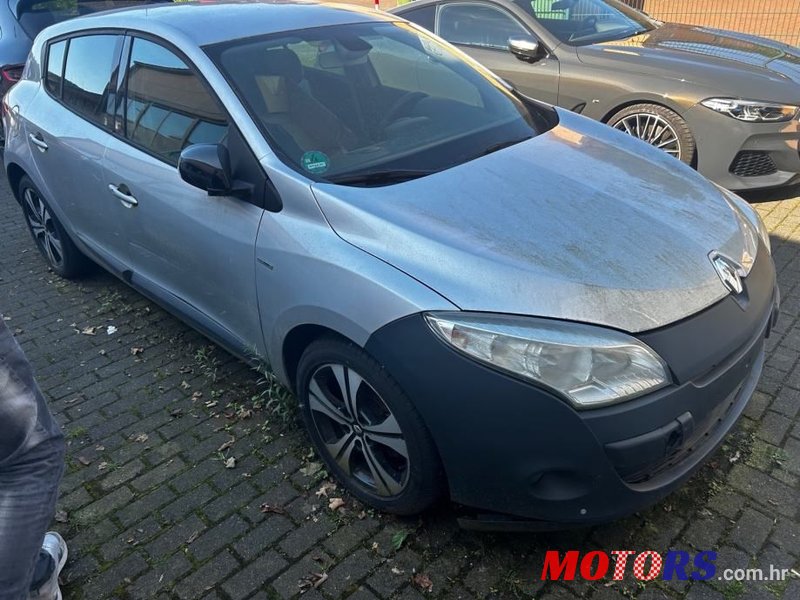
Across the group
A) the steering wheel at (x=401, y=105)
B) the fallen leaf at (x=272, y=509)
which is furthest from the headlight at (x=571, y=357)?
the steering wheel at (x=401, y=105)

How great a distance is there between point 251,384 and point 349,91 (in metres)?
1.55

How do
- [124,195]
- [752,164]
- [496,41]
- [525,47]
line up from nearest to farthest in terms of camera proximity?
[124,195] → [752,164] → [525,47] → [496,41]

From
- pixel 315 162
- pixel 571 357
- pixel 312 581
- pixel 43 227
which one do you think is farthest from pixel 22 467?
pixel 43 227

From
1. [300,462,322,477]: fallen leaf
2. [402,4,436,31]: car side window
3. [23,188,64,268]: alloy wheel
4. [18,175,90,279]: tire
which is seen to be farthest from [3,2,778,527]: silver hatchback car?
[402,4,436,31]: car side window

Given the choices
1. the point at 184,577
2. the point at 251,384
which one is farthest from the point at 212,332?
the point at 184,577

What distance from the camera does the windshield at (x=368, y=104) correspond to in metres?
2.60

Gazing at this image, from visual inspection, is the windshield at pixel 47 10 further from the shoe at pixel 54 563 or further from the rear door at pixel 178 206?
the shoe at pixel 54 563

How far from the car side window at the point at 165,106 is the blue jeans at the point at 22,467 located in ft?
4.49

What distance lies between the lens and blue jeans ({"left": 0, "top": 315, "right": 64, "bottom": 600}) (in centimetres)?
163

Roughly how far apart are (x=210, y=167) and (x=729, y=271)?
1938 mm

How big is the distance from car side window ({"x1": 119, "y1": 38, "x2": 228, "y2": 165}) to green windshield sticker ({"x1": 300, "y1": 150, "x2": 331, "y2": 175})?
0.39 m

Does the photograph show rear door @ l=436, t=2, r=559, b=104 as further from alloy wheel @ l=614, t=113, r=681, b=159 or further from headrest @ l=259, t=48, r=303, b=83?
headrest @ l=259, t=48, r=303, b=83

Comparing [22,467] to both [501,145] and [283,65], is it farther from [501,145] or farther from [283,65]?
[501,145]

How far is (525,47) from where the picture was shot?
17.6 feet
